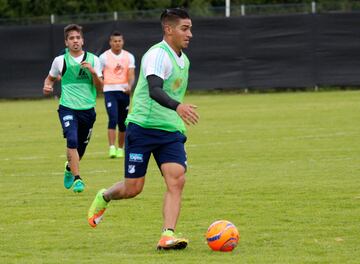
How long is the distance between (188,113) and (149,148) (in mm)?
950

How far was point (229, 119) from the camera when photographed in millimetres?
25094

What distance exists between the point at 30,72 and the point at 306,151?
1949cm

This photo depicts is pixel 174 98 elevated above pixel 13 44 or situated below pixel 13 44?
above

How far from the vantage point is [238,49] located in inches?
1378

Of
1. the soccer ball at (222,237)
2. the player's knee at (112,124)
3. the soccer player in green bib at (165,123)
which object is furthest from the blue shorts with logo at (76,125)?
the soccer ball at (222,237)

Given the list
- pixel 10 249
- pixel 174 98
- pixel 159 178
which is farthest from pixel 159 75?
pixel 159 178

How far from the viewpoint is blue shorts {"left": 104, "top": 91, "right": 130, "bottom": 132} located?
61.2 ft

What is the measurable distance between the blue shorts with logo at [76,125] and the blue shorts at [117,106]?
434 centimetres

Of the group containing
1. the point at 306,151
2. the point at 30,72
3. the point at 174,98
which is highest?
the point at 174,98

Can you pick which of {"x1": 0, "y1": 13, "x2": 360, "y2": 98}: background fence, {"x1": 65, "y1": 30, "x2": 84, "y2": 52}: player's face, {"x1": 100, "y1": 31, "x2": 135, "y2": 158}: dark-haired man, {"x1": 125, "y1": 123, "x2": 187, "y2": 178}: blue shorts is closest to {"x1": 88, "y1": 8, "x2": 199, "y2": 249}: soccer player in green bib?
{"x1": 125, "y1": 123, "x2": 187, "y2": 178}: blue shorts

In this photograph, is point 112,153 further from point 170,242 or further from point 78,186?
point 170,242

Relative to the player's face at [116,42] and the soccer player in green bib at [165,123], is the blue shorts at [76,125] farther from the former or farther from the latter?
the player's face at [116,42]

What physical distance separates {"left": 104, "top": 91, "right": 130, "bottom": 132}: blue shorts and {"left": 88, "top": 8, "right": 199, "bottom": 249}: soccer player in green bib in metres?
9.40

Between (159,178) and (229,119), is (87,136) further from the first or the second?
(229,119)
